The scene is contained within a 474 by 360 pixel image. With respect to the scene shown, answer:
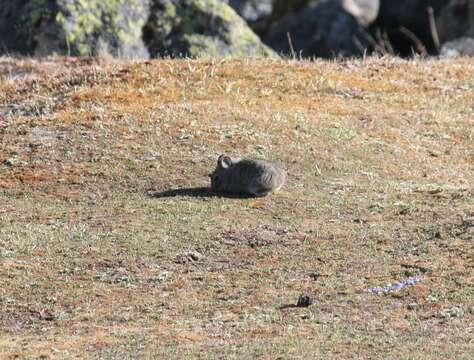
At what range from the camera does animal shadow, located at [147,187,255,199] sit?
1540 cm

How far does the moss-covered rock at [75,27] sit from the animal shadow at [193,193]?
10477 millimetres

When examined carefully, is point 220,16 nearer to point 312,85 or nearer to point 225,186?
point 312,85

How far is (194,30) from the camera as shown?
89.4 ft

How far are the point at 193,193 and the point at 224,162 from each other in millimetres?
732

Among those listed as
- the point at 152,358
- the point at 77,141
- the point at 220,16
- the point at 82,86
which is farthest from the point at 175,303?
the point at 220,16

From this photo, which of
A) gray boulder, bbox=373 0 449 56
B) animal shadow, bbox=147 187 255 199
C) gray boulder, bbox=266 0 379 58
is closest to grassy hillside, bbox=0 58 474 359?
animal shadow, bbox=147 187 255 199

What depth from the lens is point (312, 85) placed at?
71.3 ft

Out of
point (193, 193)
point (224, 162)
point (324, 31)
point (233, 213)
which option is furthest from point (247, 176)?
point (324, 31)

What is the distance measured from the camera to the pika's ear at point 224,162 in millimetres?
15148

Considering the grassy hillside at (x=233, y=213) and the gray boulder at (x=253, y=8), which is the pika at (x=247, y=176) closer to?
the grassy hillside at (x=233, y=213)

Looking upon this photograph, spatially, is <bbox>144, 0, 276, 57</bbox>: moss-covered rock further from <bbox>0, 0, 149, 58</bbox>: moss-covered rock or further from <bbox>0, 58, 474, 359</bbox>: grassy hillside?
<bbox>0, 58, 474, 359</bbox>: grassy hillside

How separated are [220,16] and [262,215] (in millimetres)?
13617

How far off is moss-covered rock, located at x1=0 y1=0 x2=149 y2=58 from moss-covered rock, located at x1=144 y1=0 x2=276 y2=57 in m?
0.54

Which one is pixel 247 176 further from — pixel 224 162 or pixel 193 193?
pixel 193 193
